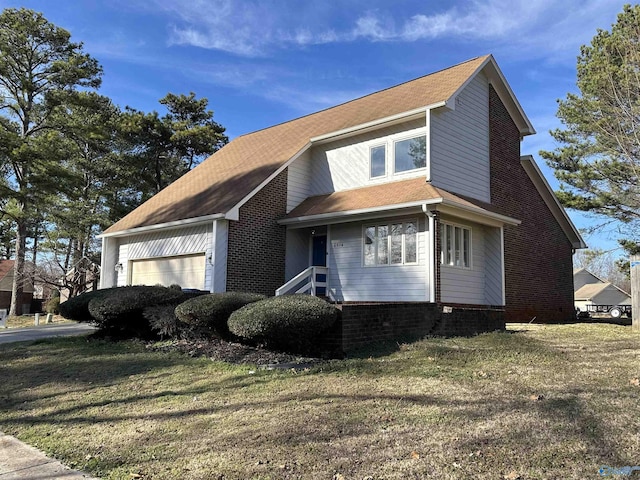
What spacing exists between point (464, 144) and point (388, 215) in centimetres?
364

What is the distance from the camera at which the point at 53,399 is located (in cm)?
733

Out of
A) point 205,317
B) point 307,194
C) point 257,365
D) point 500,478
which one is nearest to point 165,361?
point 205,317

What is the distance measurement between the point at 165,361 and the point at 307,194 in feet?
29.4

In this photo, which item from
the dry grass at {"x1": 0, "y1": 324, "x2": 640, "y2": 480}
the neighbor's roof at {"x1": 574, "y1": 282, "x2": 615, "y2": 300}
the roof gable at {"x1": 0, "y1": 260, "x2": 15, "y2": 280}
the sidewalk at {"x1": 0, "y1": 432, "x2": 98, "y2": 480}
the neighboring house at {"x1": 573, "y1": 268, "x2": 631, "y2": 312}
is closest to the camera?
the dry grass at {"x1": 0, "y1": 324, "x2": 640, "y2": 480}

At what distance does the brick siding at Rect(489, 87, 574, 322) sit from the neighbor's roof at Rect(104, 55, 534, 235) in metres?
1.24

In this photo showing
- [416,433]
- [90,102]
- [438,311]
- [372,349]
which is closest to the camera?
[416,433]

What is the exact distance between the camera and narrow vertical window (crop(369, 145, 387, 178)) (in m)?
15.4

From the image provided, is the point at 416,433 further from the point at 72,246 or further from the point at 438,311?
the point at 72,246

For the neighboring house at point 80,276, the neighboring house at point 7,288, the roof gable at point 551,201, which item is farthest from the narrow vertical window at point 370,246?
the neighboring house at point 7,288

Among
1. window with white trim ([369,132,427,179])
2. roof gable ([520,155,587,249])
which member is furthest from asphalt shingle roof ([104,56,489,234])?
roof gable ([520,155,587,249])

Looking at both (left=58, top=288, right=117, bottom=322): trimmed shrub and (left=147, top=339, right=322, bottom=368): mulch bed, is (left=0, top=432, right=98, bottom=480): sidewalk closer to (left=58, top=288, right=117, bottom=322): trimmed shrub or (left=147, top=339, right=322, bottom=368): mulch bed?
(left=147, top=339, right=322, bottom=368): mulch bed

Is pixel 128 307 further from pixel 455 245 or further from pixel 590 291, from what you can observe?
pixel 590 291

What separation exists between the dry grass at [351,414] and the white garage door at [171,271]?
634 centimetres

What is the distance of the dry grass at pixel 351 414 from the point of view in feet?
14.3
